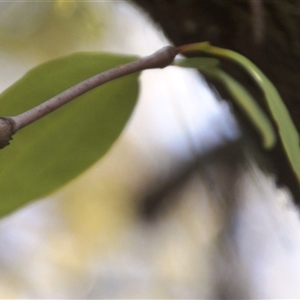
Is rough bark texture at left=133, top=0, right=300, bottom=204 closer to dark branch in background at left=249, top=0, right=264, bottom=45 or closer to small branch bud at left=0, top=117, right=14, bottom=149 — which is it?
dark branch in background at left=249, top=0, right=264, bottom=45

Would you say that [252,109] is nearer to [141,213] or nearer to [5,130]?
[5,130]

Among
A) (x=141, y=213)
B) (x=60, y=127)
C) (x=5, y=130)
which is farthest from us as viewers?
(x=141, y=213)

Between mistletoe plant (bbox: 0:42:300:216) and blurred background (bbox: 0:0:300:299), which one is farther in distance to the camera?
blurred background (bbox: 0:0:300:299)

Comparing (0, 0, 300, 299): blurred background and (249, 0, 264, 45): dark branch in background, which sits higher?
(249, 0, 264, 45): dark branch in background

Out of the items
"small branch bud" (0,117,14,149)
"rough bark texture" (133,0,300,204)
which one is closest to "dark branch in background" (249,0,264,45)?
"rough bark texture" (133,0,300,204)

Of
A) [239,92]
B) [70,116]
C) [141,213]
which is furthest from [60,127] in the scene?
[141,213]

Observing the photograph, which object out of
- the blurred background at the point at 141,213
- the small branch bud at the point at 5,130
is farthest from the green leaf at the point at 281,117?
the blurred background at the point at 141,213
